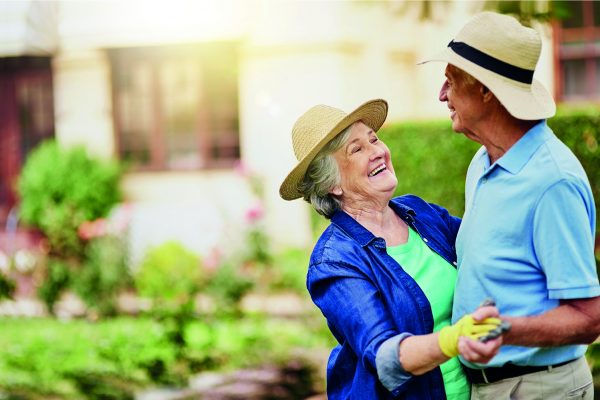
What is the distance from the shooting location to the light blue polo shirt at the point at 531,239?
7.63ft

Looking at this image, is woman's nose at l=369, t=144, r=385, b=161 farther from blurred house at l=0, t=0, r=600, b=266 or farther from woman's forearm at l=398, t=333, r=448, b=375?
blurred house at l=0, t=0, r=600, b=266

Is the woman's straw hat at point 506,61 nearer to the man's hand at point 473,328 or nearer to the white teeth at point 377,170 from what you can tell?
the white teeth at point 377,170

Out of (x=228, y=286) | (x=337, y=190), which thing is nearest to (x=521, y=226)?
(x=337, y=190)

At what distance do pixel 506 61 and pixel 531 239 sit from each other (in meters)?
0.47

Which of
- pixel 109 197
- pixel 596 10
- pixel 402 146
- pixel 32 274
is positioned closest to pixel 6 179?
pixel 109 197

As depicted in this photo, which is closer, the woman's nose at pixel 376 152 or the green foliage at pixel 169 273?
the woman's nose at pixel 376 152

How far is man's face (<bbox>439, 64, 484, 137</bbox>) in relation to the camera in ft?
8.40

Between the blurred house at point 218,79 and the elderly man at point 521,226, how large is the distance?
8.43 meters

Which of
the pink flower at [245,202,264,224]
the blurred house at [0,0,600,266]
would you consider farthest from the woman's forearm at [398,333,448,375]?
the blurred house at [0,0,600,266]

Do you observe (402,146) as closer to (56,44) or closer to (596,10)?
(596,10)

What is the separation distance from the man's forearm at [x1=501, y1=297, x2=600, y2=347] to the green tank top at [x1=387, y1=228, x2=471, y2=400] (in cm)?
39

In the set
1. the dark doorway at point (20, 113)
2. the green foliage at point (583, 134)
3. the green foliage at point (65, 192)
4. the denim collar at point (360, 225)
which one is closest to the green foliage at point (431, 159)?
the green foliage at point (583, 134)

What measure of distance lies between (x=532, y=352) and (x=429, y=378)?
33cm

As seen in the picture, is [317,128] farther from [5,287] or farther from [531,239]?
[5,287]
